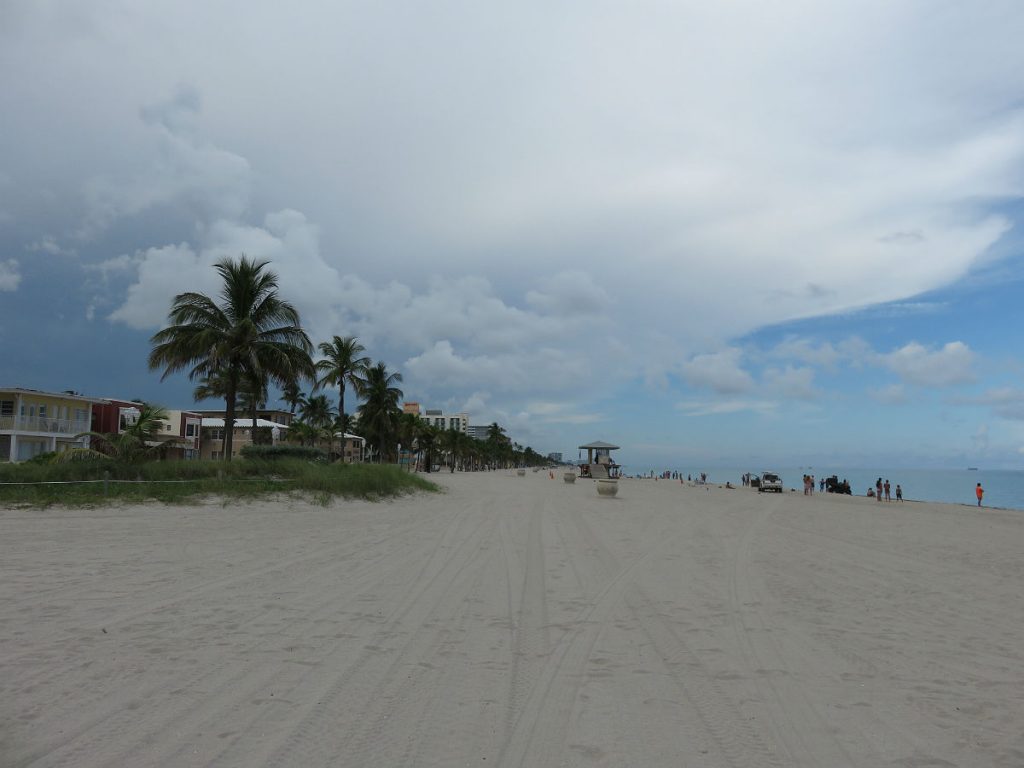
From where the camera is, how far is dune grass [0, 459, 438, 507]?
14.5m

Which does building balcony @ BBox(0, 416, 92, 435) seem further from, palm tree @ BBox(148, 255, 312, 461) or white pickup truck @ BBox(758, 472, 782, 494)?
white pickup truck @ BBox(758, 472, 782, 494)

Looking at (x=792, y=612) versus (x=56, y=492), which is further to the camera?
(x=56, y=492)

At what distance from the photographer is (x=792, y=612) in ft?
22.6

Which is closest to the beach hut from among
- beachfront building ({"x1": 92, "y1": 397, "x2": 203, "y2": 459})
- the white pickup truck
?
the white pickup truck

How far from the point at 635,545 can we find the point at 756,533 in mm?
4603

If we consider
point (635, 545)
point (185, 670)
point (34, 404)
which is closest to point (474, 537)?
point (635, 545)

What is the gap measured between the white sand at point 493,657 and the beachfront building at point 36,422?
101ft

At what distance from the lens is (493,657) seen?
5.16 m

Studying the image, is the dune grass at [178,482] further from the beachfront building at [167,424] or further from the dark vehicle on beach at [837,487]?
the dark vehicle on beach at [837,487]

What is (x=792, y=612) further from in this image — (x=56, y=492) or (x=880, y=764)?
(x=56, y=492)

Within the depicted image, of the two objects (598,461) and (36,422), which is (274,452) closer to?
(36,422)

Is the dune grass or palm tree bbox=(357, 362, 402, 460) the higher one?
palm tree bbox=(357, 362, 402, 460)

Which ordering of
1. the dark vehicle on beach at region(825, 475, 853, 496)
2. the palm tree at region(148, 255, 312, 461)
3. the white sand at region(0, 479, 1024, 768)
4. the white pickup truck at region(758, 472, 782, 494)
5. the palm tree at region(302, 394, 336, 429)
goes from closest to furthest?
the white sand at region(0, 479, 1024, 768)
the palm tree at region(148, 255, 312, 461)
the white pickup truck at region(758, 472, 782, 494)
the dark vehicle on beach at region(825, 475, 853, 496)
the palm tree at region(302, 394, 336, 429)

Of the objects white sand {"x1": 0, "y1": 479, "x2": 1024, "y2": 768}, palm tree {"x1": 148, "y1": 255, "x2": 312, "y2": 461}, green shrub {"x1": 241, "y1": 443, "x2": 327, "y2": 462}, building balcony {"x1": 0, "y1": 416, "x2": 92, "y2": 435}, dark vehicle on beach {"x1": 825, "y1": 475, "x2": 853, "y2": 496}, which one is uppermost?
palm tree {"x1": 148, "y1": 255, "x2": 312, "y2": 461}
